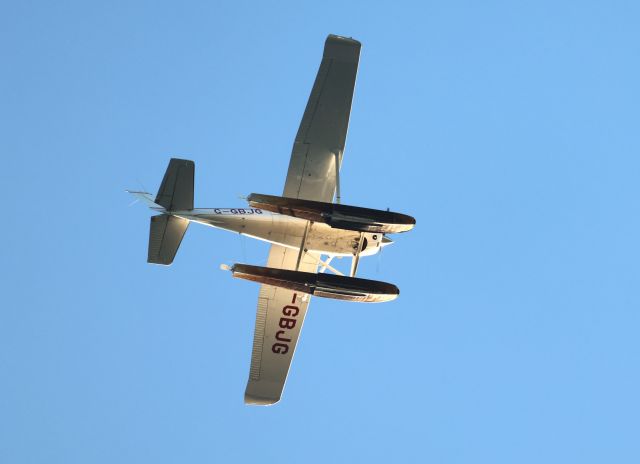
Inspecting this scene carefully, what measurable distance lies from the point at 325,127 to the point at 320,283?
200 inches

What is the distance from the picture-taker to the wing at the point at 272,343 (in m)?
33.9

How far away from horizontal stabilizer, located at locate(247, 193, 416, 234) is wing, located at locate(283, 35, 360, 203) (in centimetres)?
255

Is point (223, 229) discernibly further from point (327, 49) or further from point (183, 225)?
point (327, 49)

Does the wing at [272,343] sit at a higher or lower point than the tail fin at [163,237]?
lower

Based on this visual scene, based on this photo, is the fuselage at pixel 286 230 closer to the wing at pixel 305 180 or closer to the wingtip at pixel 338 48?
the wing at pixel 305 180

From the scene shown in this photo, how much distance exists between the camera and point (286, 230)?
31.6 metres

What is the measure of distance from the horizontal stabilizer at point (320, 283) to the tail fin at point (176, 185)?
140 inches

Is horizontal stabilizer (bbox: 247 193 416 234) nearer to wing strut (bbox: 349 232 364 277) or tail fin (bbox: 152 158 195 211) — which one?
A: wing strut (bbox: 349 232 364 277)

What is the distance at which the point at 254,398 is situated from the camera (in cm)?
3388

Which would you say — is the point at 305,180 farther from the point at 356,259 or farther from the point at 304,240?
the point at 356,259

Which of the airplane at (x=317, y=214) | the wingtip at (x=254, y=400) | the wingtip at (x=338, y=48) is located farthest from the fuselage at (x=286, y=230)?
the wingtip at (x=254, y=400)

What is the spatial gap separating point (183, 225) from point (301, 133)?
4.48 m

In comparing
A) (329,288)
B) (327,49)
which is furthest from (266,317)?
(327,49)

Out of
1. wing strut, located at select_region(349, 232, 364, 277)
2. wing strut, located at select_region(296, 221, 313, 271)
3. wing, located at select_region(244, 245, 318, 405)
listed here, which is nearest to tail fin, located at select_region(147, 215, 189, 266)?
wing strut, located at select_region(296, 221, 313, 271)
